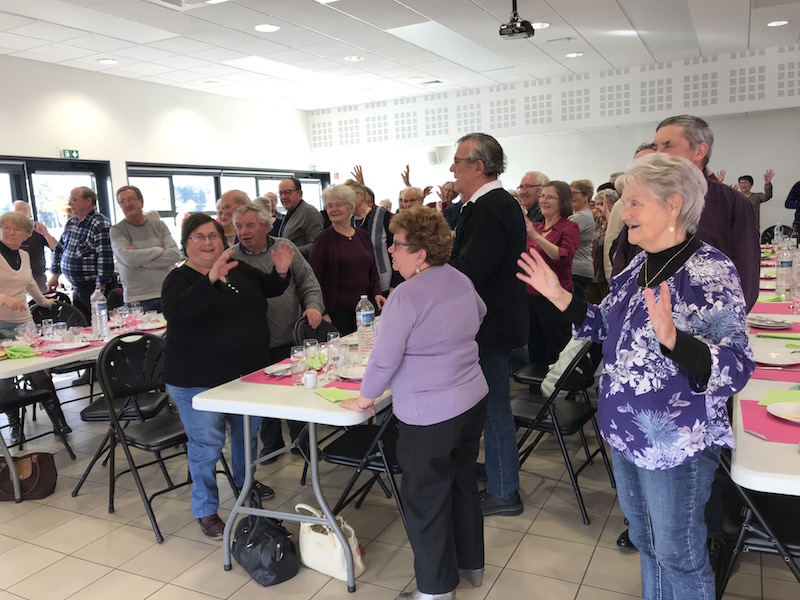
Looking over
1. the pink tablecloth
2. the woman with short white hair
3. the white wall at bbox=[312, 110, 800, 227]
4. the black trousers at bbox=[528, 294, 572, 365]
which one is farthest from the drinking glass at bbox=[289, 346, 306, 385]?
the white wall at bbox=[312, 110, 800, 227]

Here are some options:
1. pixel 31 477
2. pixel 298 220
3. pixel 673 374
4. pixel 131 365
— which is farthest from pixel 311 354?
pixel 298 220

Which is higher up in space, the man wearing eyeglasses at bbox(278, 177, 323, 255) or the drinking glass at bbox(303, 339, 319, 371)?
the man wearing eyeglasses at bbox(278, 177, 323, 255)

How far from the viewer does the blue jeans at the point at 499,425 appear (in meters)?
3.08

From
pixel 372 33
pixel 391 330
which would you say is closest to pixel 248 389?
pixel 391 330

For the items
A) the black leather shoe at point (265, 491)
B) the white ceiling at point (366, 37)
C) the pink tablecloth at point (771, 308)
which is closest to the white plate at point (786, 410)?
the pink tablecloth at point (771, 308)

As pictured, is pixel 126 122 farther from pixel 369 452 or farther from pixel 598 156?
pixel 598 156

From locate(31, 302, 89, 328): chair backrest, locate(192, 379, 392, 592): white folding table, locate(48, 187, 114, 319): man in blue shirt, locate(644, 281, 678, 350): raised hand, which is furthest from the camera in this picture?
locate(48, 187, 114, 319): man in blue shirt

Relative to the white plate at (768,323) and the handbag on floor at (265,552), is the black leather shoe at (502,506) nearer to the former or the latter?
the handbag on floor at (265,552)

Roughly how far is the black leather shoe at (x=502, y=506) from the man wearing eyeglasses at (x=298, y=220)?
8.91 ft

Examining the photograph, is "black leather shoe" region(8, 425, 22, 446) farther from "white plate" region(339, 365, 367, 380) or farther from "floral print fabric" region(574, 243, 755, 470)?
"floral print fabric" region(574, 243, 755, 470)

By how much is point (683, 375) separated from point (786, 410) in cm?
56

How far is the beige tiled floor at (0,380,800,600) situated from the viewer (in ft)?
8.67

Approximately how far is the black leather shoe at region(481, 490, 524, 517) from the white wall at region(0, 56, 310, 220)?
23.1 feet

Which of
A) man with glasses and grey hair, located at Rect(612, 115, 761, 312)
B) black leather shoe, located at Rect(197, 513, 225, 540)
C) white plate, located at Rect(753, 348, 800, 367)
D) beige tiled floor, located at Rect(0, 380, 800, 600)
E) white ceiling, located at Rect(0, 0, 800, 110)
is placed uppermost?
white ceiling, located at Rect(0, 0, 800, 110)
